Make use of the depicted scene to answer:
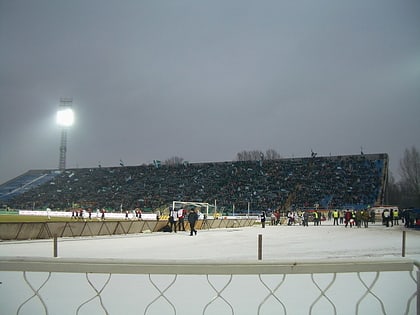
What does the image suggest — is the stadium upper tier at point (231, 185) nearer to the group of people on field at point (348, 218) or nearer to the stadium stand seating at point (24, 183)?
the stadium stand seating at point (24, 183)

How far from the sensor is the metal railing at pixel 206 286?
8.47ft

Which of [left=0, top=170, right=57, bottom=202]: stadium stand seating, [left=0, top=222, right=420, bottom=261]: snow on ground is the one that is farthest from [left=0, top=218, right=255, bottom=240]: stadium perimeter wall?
[left=0, top=170, right=57, bottom=202]: stadium stand seating

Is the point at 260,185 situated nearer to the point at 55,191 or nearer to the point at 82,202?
the point at 82,202

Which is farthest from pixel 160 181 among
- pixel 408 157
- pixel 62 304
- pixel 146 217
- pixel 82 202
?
pixel 62 304

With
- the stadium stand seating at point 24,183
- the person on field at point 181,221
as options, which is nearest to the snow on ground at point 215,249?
the person on field at point 181,221

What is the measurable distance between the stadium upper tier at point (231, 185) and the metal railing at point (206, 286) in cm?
5020

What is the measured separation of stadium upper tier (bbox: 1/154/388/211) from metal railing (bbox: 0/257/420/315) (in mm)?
50195

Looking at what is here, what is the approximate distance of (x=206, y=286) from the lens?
5578 millimetres

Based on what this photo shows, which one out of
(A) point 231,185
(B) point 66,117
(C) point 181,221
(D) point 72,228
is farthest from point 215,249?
(B) point 66,117

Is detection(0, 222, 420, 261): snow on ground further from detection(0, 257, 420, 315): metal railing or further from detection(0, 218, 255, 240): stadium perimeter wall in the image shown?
detection(0, 257, 420, 315): metal railing

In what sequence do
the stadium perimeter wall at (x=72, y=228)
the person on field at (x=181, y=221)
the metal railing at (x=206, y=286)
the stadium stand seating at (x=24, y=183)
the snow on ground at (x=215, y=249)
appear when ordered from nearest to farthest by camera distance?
Result: the metal railing at (x=206, y=286), the snow on ground at (x=215, y=249), the stadium perimeter wall at (x=72, y=228), the person on field at (x=181, y=221), the stadium stand seating at (x=24, y=183)

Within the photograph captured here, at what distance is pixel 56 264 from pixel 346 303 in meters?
3.73

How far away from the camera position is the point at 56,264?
259 centimetres

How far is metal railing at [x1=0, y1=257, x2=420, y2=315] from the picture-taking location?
8.47 feet
